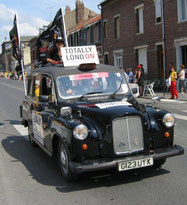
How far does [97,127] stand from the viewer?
182 inches

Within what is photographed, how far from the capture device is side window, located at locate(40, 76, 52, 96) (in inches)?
237

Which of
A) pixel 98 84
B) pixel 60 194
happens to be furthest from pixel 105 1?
pixel 60 194

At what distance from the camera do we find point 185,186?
4613 mm

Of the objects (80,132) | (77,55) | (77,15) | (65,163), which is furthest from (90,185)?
(77,15)

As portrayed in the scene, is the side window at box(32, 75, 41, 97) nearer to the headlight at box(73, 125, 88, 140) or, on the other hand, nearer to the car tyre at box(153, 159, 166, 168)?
the headlight at box(73, 125, 88, 140)

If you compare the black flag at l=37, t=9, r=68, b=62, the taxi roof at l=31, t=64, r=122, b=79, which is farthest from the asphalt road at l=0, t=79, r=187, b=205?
the black flag at l=37, t=9, r=68, b=62

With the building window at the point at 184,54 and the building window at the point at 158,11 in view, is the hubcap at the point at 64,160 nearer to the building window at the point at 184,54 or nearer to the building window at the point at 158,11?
the building window at the point at 184,54

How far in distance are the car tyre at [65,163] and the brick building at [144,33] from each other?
17.8m

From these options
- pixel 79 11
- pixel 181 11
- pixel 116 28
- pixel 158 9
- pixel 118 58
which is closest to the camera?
pixel 181 11

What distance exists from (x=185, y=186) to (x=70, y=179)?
1.68 meters

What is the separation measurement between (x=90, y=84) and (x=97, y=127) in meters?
1.46

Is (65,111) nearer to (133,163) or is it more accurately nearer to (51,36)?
(133,163)

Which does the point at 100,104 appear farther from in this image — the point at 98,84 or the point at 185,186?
the point at 185,186

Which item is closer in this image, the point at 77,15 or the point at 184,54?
the point at 184,54
